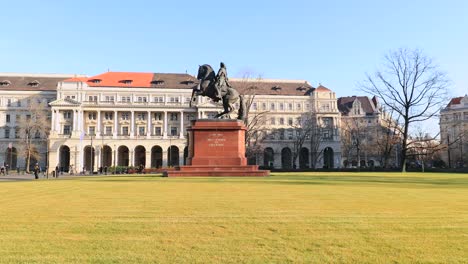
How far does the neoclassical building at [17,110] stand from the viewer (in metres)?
94.8

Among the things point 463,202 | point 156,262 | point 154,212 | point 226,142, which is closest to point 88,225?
point 154,212

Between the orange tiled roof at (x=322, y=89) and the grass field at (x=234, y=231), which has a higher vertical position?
the orange tiled roof at (x=322, y=89)

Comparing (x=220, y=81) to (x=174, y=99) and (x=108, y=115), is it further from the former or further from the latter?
(x=108, y=115)

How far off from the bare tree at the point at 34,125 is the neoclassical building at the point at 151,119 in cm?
327

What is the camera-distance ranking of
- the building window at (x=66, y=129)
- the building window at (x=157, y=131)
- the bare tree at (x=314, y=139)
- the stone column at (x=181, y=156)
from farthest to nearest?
the building window at (x=157, y=131) < the building window at (x=66, y=129) < the stone column at (x=181, y=156) < the bare tree at (x=314, y=139)

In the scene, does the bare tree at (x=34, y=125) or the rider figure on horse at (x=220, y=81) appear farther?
the bare tree at (x=34, y=125)

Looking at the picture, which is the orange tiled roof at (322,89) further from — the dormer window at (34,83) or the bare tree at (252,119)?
the dormer window at (34,83)

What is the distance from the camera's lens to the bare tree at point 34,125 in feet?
287

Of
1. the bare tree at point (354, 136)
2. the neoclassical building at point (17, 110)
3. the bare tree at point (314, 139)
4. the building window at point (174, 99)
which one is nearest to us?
the bare tree at point (314, 139)

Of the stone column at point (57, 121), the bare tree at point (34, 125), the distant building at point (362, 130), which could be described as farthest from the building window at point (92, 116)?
the distant building at point (362, 130)

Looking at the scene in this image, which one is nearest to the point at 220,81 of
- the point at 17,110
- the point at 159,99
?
the point at 159,99

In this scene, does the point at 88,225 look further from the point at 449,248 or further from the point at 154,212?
the point at 449,248

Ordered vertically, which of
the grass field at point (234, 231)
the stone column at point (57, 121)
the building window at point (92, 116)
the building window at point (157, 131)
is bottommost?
the grass field at point (234, 231)

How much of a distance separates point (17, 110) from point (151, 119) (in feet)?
109
